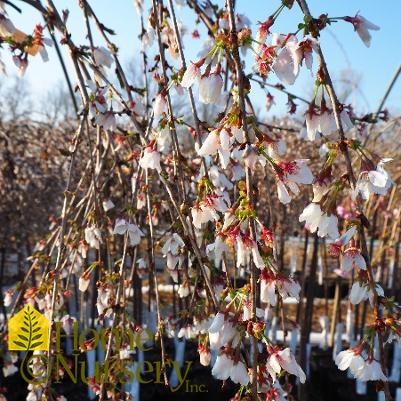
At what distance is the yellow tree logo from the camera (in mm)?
1760

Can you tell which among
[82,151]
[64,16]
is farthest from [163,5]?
[82,151]

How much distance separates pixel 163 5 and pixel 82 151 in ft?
7.79

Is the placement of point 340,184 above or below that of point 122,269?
above

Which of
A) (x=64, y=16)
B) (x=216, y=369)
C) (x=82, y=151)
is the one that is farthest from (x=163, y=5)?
(x=82, y=151)

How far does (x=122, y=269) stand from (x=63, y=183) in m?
2.68

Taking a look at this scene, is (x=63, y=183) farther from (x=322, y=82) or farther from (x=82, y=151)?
(x=322, y=82)

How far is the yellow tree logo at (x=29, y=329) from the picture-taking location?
1.76 metres

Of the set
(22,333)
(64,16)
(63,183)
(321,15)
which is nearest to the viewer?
(321,15)

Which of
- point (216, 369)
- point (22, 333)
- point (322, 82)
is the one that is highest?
point (322, 82)

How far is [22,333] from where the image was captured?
1.85 metres

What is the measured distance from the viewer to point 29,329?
5.91 ft

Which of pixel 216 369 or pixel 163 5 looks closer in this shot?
pixel 216 369

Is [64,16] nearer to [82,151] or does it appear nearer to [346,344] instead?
[82,151]

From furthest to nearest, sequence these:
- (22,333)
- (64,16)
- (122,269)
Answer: (22,333)
(64,16)
(122,269)
